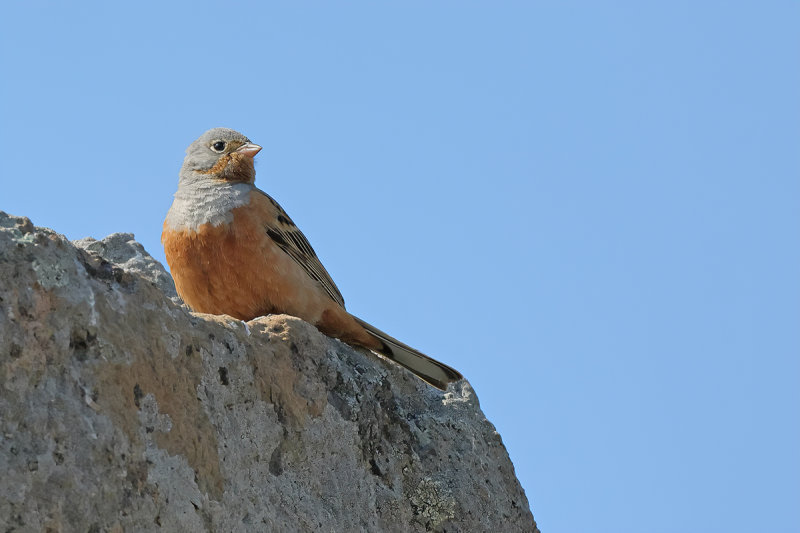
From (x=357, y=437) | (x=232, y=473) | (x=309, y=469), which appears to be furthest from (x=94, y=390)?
(x=357, y=437)

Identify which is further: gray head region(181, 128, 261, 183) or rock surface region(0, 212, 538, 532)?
gray head region(181, 128, 261, 183)

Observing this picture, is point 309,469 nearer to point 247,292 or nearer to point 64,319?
point 64,319

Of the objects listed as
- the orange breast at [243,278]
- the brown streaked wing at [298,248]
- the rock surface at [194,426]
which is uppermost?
the brown streaked wing at [298,248]

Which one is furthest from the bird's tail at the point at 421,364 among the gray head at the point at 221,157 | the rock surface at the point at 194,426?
the gray head at the point at 221,157

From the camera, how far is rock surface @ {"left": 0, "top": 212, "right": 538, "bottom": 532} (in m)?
3.00

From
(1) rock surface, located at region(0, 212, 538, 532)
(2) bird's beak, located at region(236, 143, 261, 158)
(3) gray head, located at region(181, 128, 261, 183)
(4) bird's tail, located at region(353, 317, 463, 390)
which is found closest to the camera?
(1) rock surface, located at region(0, 212, 538, 532)

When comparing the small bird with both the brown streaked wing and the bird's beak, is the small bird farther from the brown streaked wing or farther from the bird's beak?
the bird's beak

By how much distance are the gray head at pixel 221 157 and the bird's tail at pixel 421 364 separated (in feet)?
5.66

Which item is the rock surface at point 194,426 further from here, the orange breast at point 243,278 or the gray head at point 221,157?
the gray head at point 221,157

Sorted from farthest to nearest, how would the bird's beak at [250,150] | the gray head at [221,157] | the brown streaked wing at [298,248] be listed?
the bird's beak at [250,150] → the gray head at [221,157] → the brown streaked wing at [298,248]

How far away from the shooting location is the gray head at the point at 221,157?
6680 millimetres

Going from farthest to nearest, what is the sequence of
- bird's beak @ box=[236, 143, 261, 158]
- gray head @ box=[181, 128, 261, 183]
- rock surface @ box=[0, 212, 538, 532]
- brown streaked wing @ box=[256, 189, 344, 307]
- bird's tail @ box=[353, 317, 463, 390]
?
bird's beak @ box=[236, 143, 261, 158], gray head @ box=[181, 128, 261, 183], brown streaked wing @ box=[256, 189, 344, 307], bird's tail @ box=[353, 317, 463, 390], rock surface @ box=[0, 212, 538, 532]

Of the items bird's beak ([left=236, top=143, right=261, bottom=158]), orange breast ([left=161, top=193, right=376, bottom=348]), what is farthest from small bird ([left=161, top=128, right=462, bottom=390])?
bird's beak ([left=236, top=143, right=261, bottom=158])

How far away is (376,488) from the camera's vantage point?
14.9 feet
